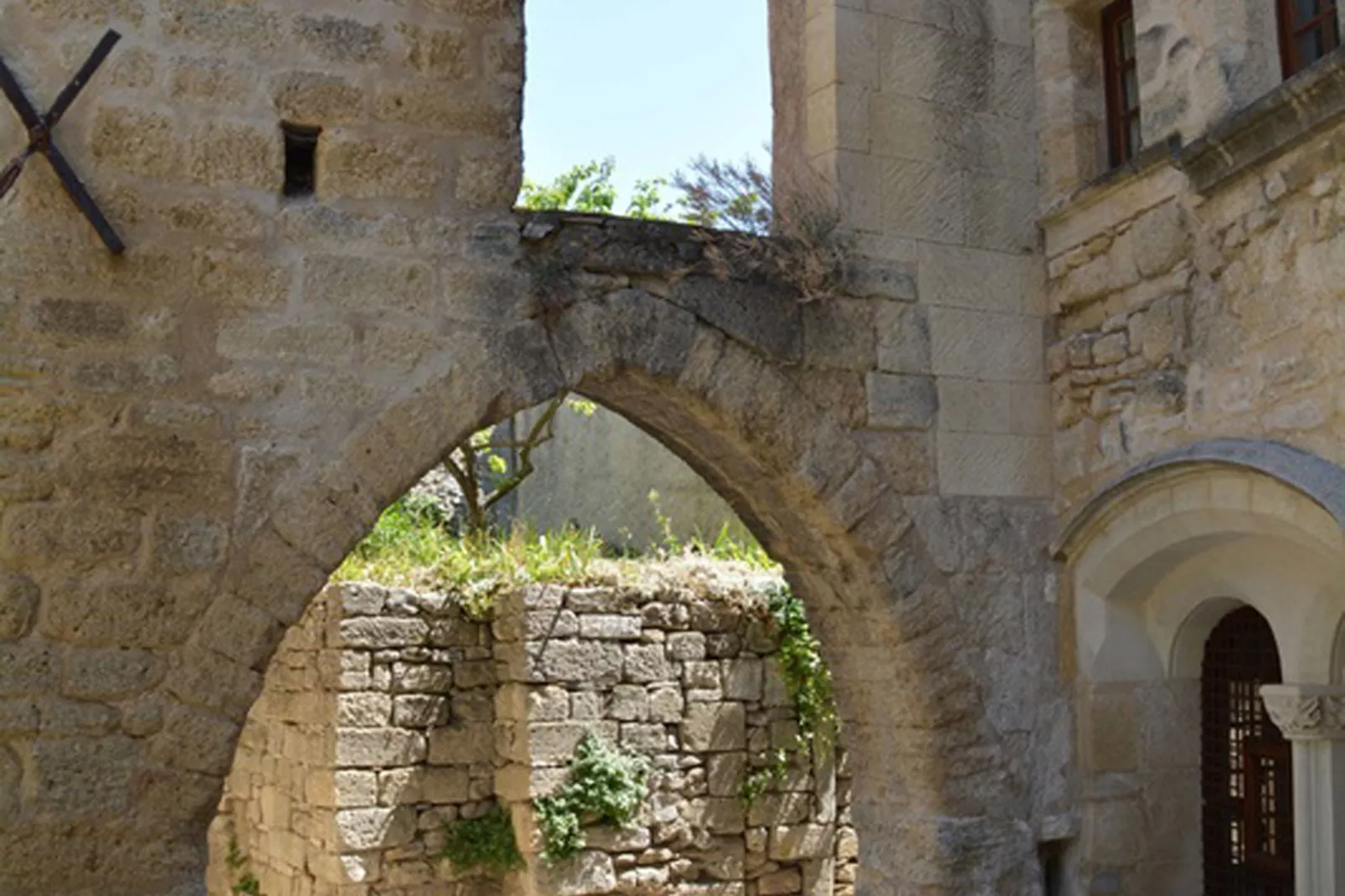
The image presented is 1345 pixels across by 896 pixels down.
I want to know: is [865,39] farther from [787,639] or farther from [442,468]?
[442,468]

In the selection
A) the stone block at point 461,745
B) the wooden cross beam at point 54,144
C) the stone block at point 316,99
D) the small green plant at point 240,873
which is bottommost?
the small green plant at point 240,873

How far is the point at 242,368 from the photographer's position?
446 centimetres

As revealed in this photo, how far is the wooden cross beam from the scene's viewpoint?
4.21m

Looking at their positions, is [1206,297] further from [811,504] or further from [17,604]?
[17,604]

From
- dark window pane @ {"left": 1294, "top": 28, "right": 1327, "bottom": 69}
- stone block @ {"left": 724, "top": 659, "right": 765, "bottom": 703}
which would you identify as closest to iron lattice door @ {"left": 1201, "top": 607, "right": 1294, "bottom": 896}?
dark window pane @ {"left": 1294, "top": 28, "right": 1327, "bottom": 69}

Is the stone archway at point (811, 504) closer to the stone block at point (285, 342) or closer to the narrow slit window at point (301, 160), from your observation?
the stone block at point (285, 342)

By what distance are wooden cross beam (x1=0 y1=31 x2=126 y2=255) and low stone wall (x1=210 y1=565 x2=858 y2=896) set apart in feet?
10.7

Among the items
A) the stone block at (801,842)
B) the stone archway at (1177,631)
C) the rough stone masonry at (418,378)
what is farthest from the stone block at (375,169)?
the stone block at (801,842)

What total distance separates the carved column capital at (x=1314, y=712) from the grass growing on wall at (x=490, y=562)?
3.14m

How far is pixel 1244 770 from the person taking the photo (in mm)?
5492

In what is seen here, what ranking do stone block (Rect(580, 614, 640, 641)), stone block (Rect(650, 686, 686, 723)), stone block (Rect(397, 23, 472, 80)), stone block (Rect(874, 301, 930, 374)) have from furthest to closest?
stone block (Rect(650, 686, 686, 723)) < stone block (Rect(580, 614, 640, 641)) < stone block (Rect(874, 301, 930, 374)) < stone block (Rect(397, 23, 472, 80))

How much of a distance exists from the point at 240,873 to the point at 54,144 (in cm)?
526

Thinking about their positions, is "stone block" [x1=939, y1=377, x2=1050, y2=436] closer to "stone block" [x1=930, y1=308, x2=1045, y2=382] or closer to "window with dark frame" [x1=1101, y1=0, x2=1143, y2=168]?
"stone block" [x1=930, y1=308, x2=1045, y2=382]

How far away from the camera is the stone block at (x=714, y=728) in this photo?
763 cm
